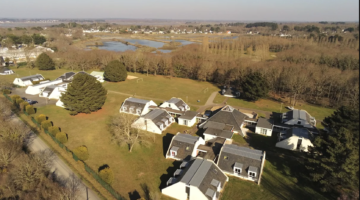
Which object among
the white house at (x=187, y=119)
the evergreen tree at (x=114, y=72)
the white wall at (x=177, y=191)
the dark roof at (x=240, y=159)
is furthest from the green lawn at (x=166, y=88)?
the white wall at (x=177, y=191)

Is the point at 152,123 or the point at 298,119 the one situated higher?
the point at 298,119

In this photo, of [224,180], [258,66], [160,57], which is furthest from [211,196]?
[160,57]

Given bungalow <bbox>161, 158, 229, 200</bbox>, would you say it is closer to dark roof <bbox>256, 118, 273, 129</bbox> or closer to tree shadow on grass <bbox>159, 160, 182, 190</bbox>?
tree shadow on grass <bbox>159, 160, 182, 190</bbox>

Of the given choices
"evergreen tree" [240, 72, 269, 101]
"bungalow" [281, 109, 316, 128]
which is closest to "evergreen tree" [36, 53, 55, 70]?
"evergreen tree" [240, 72, 269, 101]

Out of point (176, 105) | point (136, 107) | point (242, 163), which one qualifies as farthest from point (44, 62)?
point (242, 163)

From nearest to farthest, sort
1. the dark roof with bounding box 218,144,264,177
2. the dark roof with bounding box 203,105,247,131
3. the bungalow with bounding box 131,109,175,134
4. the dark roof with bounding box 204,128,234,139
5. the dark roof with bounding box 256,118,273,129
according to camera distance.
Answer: the dark roof with bounding box 218,144,264,177, the dark roof with bounding box 204,128,234,139, the bungalow with bounding box 131,109,175,134, the dark roof with bounding box 256,118,273,129, the dark roof with bounding box 203,105,247,131

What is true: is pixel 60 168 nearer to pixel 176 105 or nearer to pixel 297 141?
pixel 176 105
